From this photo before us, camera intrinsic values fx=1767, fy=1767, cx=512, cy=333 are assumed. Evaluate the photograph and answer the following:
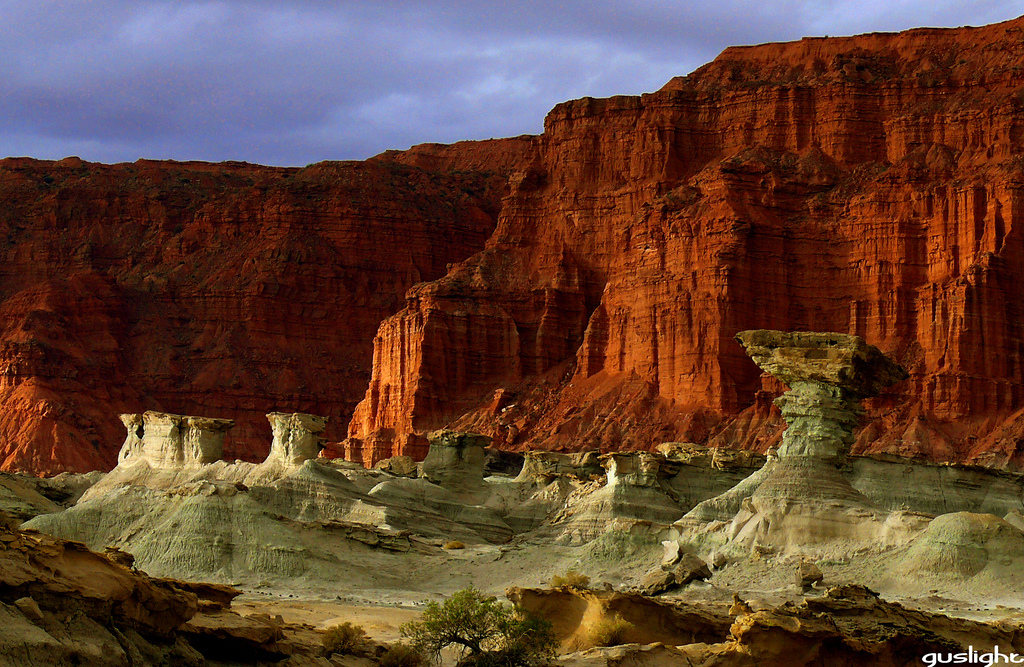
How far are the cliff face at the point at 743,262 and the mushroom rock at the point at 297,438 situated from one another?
31.0 meters

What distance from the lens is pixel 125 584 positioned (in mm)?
25719

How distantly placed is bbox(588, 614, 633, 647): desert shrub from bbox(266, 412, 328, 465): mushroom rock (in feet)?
117

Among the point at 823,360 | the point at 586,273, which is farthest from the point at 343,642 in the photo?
the point at 586,273

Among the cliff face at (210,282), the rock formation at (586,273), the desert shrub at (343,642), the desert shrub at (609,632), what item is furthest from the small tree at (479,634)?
the cliff face at (210,282)

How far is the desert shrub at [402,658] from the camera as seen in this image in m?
29.3

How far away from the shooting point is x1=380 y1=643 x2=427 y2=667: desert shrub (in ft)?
96.1

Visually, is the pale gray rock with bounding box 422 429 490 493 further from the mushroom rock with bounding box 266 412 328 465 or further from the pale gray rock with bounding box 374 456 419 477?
the mushroom rock with bounding box 266 412 328 465

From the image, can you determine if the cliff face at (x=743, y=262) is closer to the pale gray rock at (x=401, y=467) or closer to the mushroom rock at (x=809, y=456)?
the pale gray rock at (x=401, y=467)

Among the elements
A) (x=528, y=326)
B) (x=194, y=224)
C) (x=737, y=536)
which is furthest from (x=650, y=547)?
(x=194, y=224)

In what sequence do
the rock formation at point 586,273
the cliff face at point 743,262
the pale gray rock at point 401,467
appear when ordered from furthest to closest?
the rock formation at point 586,273, the cliff face at point 743,262, the pale gray rock at point 401,467

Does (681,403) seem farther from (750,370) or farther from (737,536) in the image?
(737,536)

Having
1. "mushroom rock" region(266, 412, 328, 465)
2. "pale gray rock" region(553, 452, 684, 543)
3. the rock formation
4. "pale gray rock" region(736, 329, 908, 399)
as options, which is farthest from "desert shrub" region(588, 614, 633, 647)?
A: the rock formation

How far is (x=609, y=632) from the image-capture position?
3372 centimetres

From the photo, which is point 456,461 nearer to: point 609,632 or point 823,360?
point 823,360
